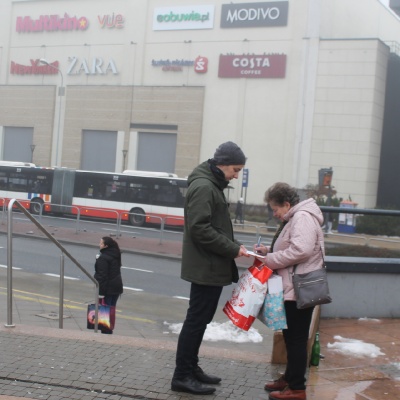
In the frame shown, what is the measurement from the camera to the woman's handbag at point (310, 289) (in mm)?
4223

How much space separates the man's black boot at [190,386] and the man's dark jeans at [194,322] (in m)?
0.03

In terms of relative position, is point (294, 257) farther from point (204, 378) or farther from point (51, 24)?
point (51, 24)

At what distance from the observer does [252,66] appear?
46.6 meters

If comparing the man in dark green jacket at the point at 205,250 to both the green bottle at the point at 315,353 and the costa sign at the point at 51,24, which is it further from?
the costa sign at the point at 51,24

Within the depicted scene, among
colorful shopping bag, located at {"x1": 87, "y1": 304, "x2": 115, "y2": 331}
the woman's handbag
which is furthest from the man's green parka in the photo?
colorful shopping bag, located at {"x1": 87, "y1": 304, "x2": 115, "y2": 331}

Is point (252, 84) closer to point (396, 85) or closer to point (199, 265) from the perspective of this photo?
point (396, 85)

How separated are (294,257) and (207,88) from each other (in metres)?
44.6

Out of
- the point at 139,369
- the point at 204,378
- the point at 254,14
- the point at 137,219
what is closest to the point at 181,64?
the point at 254,14

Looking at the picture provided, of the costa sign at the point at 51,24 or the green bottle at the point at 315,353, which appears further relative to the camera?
the costa sign at the point at 51,24

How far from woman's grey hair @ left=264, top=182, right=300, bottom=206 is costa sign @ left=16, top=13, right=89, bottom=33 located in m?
50.7

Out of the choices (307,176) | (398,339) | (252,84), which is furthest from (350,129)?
(398,339)

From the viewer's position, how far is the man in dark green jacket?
423 centimetres

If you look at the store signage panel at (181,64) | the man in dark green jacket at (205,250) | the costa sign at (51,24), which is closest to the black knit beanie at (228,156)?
the man in dark green jacket at (205,250)

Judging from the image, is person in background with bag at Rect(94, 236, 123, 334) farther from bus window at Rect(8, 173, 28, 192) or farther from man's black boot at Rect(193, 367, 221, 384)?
bus window at Rect(8, 173, 28, 192)
